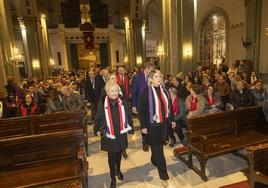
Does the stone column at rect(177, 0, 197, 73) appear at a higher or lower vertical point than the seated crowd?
higher

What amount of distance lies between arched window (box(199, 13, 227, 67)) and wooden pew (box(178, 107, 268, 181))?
40.1ft

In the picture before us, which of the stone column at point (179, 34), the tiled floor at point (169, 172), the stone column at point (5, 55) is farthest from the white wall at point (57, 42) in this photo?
the tiled floor at point (169, 172)

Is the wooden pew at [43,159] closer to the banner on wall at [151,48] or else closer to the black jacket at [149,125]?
the black jacket at [149,125]

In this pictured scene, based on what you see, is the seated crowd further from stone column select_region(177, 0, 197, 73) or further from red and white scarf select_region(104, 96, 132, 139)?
stone column select_region(177, 0, 197, 73)

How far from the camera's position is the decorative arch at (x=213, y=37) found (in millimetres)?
15258

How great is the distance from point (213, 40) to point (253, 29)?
17.7 ft


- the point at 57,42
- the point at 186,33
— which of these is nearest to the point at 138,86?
the point at 186,33

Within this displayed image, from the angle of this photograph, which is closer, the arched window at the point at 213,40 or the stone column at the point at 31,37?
the arched window at the point at 213,40

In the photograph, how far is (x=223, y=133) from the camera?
4277 millimetres

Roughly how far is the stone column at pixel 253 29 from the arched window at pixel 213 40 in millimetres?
3643

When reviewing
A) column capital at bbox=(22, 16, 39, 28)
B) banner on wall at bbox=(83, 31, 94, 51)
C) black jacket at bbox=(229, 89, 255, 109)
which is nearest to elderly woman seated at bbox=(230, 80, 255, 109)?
black jacket at bbox=(229, 89, 255, 109)

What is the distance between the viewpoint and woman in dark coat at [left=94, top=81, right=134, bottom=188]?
3.35 metres

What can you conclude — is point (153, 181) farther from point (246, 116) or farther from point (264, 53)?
point (264, 53)

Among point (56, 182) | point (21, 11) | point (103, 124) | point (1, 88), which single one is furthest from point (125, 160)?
point (21, 11)
